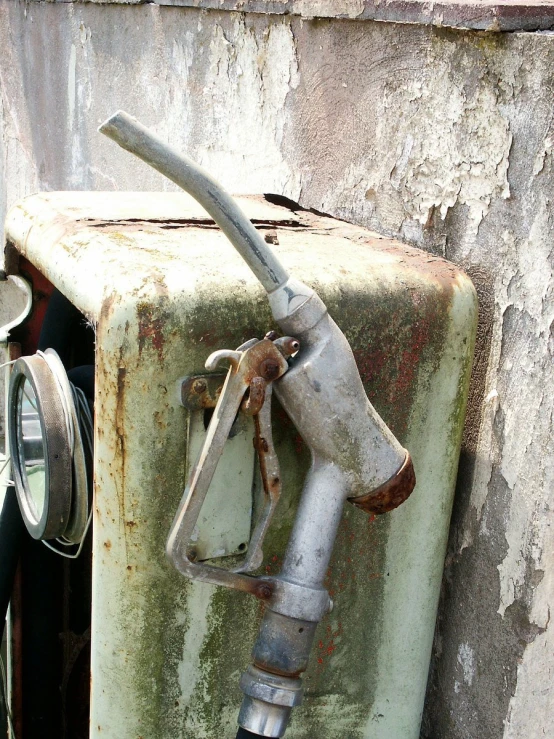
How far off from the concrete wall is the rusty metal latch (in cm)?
38

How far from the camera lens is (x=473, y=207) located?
127cm

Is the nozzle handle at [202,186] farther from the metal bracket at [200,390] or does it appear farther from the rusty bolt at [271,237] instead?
the rusty bolt at [271,237]

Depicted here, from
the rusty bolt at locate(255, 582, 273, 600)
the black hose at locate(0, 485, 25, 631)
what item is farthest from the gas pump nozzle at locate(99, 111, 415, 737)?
the black hose at locate(0, 485, 25, 631)

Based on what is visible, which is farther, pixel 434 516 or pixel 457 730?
pixel 457 730

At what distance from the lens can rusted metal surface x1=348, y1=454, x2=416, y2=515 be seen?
3.56ft

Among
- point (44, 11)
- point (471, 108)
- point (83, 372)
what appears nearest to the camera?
point (471, 108)

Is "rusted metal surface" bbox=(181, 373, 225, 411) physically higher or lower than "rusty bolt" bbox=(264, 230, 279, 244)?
lower

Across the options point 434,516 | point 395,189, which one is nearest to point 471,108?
point 395,189

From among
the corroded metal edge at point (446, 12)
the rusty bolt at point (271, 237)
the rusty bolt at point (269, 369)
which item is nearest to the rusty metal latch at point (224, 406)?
the rusty bolt at point (269, 369)

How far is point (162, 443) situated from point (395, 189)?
614 mm

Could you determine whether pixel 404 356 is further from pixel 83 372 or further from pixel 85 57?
pixel 85 57

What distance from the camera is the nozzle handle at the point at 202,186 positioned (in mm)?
869

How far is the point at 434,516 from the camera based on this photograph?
1.28 m

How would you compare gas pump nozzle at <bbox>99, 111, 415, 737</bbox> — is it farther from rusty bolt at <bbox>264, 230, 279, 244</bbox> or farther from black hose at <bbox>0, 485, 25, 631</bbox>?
black hose at <bbox>0, 485, 25, 631</bbox>
